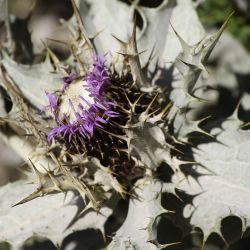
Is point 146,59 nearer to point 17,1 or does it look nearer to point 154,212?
point 154,212

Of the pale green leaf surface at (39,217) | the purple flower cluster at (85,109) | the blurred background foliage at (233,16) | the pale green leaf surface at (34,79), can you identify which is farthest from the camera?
the blurred background foliage at (233,16)

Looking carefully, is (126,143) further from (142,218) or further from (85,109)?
(142,218)

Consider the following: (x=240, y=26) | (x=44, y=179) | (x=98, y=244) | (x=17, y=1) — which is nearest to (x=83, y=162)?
(x=44, y=179)

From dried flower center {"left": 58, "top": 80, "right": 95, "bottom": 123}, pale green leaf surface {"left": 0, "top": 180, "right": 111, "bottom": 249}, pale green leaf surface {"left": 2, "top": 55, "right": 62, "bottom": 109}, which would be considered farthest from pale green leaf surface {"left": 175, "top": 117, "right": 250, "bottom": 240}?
pale green leaf surface {"left": 2, "top": 55, "right": 62, "bottom": 109}

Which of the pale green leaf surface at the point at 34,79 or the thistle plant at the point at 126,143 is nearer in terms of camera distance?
the thistle plant at the point at 126,143

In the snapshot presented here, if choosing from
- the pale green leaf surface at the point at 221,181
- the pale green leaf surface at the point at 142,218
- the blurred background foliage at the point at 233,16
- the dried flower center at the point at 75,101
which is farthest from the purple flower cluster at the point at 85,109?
the blurred background foliage at the point at 233,16

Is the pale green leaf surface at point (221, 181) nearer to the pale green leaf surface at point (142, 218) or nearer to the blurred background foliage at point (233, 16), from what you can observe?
the pale green leaf surface at point (142, 218)
